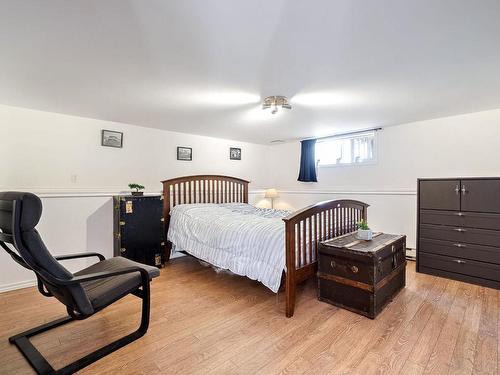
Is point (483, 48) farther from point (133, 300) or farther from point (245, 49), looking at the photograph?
point (133, 300)

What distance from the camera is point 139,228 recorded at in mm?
3268

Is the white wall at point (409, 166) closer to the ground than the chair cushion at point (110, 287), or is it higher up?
higher up

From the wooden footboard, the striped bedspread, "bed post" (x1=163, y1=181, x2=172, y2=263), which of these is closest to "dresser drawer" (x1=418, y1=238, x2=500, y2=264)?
the wooden footboard

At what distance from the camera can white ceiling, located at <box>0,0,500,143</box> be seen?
1.37 m

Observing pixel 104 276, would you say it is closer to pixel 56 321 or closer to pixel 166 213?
pixel 56 321

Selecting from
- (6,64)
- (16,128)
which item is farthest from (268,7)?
(16,128)

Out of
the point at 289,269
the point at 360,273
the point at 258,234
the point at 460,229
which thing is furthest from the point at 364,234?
the point at 460,229

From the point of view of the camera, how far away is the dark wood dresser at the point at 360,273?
2.16 meters

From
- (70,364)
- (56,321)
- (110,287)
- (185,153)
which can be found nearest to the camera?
(70,364)

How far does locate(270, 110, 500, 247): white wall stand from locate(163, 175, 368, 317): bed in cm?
82

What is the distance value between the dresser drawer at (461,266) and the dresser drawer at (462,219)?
415 mm

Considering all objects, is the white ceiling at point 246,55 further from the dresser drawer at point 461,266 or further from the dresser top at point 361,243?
the dresser drawer at point 461,266

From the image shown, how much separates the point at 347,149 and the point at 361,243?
254cm

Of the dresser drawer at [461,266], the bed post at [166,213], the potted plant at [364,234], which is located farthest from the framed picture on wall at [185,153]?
the dresser drawer at [461,266]
